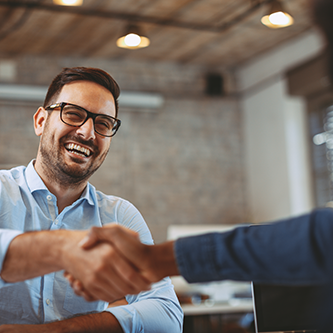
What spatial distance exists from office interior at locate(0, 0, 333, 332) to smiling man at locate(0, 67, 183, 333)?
2848mm

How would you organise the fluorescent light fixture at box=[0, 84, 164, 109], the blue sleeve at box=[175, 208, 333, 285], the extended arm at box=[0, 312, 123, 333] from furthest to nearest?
the fluorescent light fixture at box=[0, 84, 164, 109] < the extended arm at box=[0, 312, 123, 333] < the blue sleeve at box=[175, 208, 333, 285]

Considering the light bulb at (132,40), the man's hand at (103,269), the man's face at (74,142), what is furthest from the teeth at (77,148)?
the light bulb at (132,40)

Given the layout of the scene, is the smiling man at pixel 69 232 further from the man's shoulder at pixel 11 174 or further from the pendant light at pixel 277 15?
the pendant light at pixel 277 15

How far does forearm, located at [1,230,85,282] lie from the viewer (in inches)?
44.4

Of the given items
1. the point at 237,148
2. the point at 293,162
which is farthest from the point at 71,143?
the point at 237,148

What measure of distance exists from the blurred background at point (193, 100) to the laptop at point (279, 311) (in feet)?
10.4

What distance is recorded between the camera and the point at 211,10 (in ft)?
15.0

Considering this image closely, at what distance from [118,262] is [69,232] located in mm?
145

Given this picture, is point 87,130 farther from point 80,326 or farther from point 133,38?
point 133,38

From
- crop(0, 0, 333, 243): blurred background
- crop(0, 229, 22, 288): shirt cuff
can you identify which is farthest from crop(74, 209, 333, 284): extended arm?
crop(0, 0, 333, 243): blurred background

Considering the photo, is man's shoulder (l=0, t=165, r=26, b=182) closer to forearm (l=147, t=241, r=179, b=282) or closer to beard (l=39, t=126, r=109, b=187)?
beard (l=39, t=126, r=109, b=187)

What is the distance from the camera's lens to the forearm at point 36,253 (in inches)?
44.4

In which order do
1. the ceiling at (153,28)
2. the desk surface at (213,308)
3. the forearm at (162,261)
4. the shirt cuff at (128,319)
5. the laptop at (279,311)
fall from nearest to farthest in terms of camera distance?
the forearm at (162,261)
the shirt cuff at (128,319)
the laptop at (279,311)
the desk surface at (213,308)
the ceiling at (153,28)

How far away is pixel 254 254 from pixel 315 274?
12cm
